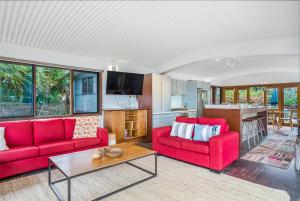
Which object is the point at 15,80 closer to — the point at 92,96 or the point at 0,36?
the point at 0,36

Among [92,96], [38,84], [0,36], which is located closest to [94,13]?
[0,36]

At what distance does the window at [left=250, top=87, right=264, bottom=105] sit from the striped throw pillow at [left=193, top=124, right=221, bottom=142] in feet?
23.1

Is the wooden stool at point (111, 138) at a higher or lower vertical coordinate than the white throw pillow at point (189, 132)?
lower

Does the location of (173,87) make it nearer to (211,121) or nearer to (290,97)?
(211,121)

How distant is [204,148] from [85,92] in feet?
11.4

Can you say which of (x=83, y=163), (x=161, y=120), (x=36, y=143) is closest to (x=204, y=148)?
(x=83, y=163)

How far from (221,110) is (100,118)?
3275mm

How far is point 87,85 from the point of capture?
4.96 metres

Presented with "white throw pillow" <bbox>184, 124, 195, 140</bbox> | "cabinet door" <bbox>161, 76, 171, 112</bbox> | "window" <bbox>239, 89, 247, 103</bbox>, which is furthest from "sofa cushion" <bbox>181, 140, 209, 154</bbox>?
"window" <bbox>239, 89, 247, 103</bbox>

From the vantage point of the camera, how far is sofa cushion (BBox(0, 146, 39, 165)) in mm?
2740

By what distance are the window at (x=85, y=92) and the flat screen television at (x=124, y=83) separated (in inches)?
16.1

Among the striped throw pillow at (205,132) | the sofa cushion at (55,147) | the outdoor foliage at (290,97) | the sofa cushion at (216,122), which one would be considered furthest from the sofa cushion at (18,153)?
the outdoor foliage at (290,97)

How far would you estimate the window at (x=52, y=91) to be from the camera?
4.11 metres

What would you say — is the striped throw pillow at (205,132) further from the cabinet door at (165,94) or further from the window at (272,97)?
the window at (272,97)
